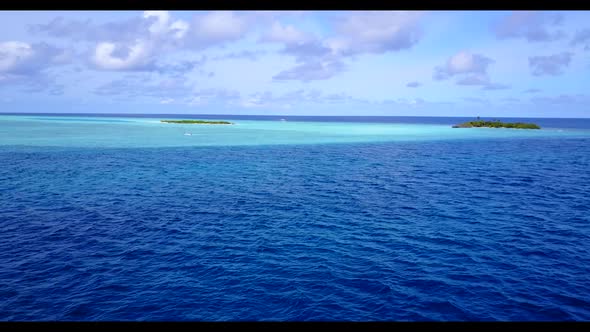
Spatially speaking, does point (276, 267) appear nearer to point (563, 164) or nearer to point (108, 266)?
point (108, 266)

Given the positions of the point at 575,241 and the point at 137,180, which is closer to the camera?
the point at 575,241

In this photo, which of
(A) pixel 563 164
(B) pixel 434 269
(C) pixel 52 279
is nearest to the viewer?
(C) pixel 52 279

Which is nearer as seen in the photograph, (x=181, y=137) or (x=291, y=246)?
(x=291, y=246)

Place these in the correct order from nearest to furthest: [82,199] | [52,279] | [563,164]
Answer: [52,279], [82,199], [563,164]

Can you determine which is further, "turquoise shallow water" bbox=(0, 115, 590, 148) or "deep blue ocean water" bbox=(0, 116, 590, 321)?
"turquoise shallow water" bbox=(0, 115, 590, 148)

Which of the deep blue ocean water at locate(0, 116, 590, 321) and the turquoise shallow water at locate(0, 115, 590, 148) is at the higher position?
the turquoise shallow water at locate(0, 115, 590, 148)

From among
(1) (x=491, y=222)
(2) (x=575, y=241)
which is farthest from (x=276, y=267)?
(2) (x=575, y=241)

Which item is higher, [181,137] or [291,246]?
[181,137]

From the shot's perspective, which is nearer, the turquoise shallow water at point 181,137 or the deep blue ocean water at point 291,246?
the deep blue ocean water at point 291,246
